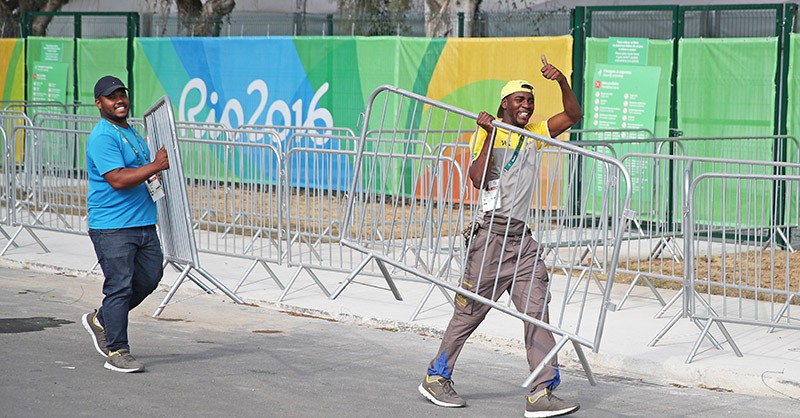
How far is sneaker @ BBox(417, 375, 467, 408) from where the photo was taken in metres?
7.30

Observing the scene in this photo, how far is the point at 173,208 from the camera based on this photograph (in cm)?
928

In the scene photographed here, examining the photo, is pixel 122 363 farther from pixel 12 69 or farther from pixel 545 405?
pixel 12 69

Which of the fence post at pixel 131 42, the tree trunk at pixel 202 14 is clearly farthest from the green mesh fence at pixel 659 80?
the fence post at pixel 131 42

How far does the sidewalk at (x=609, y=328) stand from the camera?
830cm

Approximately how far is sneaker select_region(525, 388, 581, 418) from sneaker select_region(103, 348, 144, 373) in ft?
8.75

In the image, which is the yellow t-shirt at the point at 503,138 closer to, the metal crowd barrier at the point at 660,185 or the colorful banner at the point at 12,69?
the metal crowd barrier at the point at 660,185

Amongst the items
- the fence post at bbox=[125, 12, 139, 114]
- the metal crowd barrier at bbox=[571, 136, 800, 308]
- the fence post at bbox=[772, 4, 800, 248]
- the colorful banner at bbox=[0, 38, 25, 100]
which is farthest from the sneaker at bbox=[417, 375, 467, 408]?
the colorful banner at bbox=[0, 38, 25, 100]

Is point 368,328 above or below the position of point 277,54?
below

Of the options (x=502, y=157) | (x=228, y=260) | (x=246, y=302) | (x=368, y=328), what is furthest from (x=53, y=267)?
(x=502, y=157)

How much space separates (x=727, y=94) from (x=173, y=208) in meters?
7.76

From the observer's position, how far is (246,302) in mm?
11047

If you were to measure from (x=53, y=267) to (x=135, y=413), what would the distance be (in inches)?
242

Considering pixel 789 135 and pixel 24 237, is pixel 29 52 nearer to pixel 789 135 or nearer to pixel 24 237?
pixel 24 237

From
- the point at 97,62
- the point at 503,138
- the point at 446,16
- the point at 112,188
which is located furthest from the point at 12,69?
the point at 503,138
